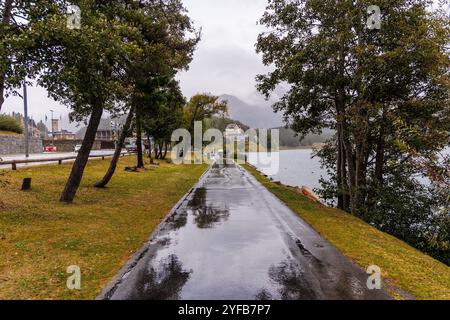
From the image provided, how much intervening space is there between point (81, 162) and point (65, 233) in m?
5.64

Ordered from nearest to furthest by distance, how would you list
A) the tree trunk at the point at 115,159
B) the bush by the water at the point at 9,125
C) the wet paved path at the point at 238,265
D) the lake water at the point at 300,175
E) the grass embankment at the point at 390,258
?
the wet paved path at the point at 238,265, the grass embankment at the point at 390,258, the tree trunk at the point at 115,159, the lake water at the point at 300,175, the bush by the water at the point at 9,125

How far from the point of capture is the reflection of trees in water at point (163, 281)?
19.3 ft

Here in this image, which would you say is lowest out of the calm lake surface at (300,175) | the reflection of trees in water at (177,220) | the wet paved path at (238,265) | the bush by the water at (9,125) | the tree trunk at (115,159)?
the calm lake surface at (300,175)

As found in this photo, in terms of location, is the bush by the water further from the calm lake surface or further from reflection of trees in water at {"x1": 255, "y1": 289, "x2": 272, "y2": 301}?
reflection of trees in water at {"x1": 255, "y1": 289, "x2": 272, "y2": 301}

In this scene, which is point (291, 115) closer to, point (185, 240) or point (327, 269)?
point (185, 240)

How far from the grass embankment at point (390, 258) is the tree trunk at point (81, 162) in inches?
344

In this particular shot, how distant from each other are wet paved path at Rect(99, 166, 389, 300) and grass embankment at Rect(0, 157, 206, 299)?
0.62 meters

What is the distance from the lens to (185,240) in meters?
9.61

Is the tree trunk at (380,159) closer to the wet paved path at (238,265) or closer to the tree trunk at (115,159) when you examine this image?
the wet paved path at (238,265)

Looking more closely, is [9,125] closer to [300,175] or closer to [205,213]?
[300,175]

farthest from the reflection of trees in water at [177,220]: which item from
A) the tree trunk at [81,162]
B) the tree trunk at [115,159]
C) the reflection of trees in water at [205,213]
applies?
the tree trunk at [115,159]

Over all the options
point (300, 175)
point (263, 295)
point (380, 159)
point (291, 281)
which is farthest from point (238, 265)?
point (300, 175)

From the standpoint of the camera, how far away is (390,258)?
8.48 meters

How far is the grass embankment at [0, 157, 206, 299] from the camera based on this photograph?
6652 millimetres
